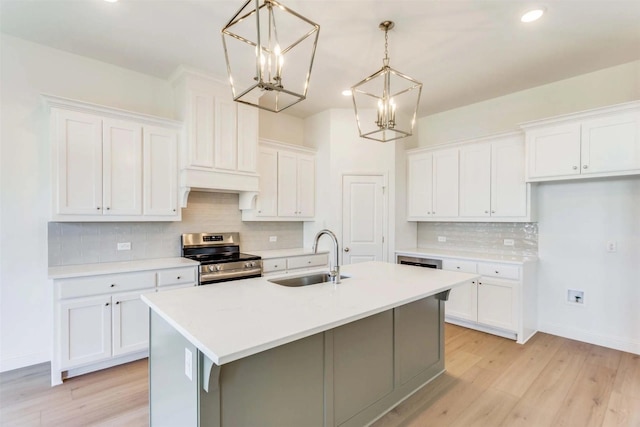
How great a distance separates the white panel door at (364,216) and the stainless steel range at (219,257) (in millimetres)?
1423

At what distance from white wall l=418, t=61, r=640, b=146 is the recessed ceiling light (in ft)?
5.12

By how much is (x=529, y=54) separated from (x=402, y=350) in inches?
116

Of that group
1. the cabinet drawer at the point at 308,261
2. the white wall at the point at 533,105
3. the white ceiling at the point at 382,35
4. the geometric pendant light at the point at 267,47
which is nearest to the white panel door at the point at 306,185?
the cabinet drawer at the point at 308,261

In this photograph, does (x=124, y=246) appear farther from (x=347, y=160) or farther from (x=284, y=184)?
(x=347, y=160)

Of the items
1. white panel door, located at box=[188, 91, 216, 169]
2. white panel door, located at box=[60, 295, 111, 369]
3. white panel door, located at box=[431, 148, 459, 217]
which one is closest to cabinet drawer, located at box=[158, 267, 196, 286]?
white panel door, located at box=[60, 295, 111, 369]

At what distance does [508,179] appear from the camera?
3.77 metres

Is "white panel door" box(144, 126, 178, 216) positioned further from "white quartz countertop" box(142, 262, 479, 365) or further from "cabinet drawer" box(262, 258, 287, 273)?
"white quartz countertop" box(142, 262, 479, 365)

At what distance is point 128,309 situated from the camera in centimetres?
286

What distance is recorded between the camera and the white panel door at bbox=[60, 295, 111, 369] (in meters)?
2.58

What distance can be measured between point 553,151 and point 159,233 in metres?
4.32

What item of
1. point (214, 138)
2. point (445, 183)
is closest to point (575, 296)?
point (445, 183)

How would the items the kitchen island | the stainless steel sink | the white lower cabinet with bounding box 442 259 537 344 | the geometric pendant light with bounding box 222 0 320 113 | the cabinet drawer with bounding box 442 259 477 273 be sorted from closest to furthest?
the kitchen island, the geometric pendant light with bounding box 222 0 320 113, the stainless steel sink, the white lower cabinet with bounding box 442 259 537 344, the cabinet drawer with bounding box 442 259 477 273

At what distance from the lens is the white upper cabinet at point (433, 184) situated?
14.0ft

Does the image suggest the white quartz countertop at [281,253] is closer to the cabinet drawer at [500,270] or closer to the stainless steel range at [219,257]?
the stainless steel range at [219,257]
